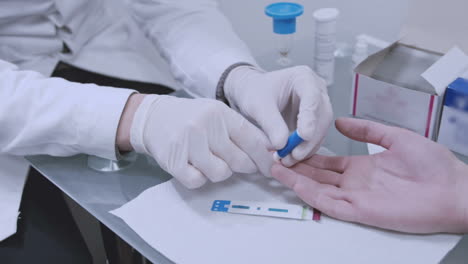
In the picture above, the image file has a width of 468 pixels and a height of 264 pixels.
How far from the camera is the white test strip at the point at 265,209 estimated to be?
700 millimetres

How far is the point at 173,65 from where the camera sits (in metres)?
1.11

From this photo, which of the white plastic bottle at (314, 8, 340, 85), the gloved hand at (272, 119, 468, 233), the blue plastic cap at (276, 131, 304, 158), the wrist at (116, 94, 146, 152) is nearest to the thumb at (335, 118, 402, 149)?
the gloved hand at (272, 119, 468, 233)

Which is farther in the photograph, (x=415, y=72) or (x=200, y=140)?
(x=415, y=72)

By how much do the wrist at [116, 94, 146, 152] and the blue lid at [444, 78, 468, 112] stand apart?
53cm

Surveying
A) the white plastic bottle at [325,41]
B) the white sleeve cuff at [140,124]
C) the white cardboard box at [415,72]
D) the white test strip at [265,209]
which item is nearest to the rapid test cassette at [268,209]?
the white test strip at [265,209]

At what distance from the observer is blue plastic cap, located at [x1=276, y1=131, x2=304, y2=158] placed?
746 millimetres

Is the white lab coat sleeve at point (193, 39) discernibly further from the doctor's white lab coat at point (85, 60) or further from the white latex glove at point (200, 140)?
the white latex glove at point (200, 140)

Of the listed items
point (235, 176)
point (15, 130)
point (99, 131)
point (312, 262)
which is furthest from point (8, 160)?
point (312, 262)

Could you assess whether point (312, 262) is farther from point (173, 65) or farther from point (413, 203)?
point (173, 65)

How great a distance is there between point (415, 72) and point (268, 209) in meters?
0.43

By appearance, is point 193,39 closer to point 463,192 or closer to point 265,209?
point 265,209

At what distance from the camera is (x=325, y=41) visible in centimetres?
101

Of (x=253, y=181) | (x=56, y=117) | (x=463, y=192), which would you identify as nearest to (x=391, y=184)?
(x=463, y=192)

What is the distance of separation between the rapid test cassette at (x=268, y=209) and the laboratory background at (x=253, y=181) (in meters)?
0.05
